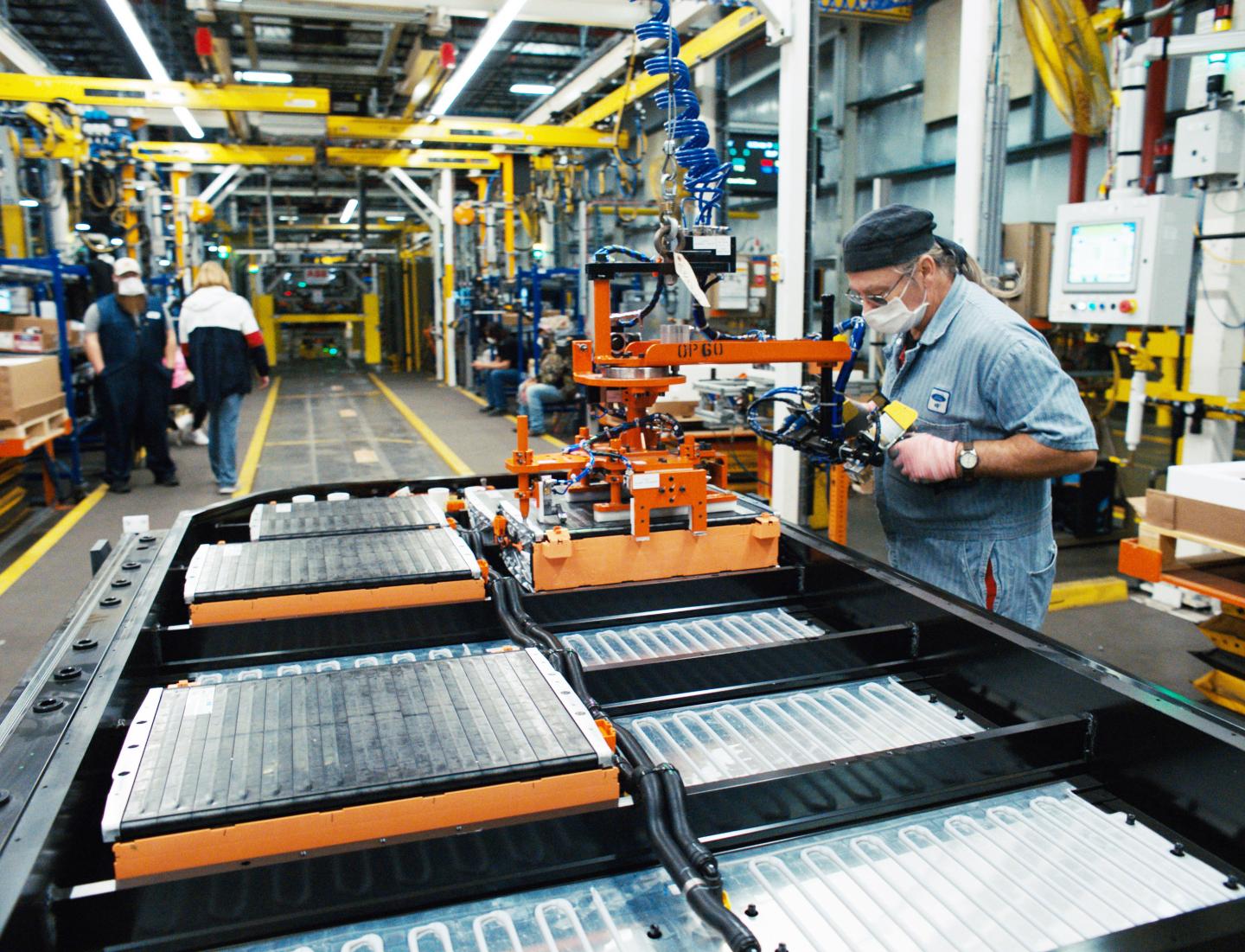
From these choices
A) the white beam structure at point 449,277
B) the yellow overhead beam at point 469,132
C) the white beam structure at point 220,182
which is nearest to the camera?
the yellow overhead beam at point 469,132

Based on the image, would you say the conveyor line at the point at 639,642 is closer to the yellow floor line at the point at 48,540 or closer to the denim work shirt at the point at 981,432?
the denim work shirt at the point at 981,432

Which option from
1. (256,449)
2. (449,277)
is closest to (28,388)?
(256,449)

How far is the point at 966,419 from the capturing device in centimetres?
240

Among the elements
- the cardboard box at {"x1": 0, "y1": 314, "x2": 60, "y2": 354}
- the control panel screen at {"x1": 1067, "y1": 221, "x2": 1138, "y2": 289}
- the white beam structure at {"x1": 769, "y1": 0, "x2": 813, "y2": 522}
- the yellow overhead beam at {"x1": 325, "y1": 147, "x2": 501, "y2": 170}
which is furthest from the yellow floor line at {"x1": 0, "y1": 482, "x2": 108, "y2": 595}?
the yellow overhead beam at {"x1": 325, "y1": 147, "x2": 501, "y2": 170}

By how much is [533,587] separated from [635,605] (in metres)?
0.26

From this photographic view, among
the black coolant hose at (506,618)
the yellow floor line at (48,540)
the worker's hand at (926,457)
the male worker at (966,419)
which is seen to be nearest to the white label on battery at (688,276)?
the male worker at (966,419)

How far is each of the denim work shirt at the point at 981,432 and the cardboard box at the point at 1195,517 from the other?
174cm

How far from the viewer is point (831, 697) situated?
6.24 feet

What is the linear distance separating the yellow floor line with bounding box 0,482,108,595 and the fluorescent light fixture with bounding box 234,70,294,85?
6.30 metres

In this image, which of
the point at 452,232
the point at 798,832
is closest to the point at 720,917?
the point at 798,832

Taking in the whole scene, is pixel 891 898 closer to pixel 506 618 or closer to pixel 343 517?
pixel 506 618

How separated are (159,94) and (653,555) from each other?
33.8 ft

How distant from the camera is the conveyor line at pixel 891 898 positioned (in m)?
1.18

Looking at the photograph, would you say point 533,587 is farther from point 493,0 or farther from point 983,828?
point 493,0
